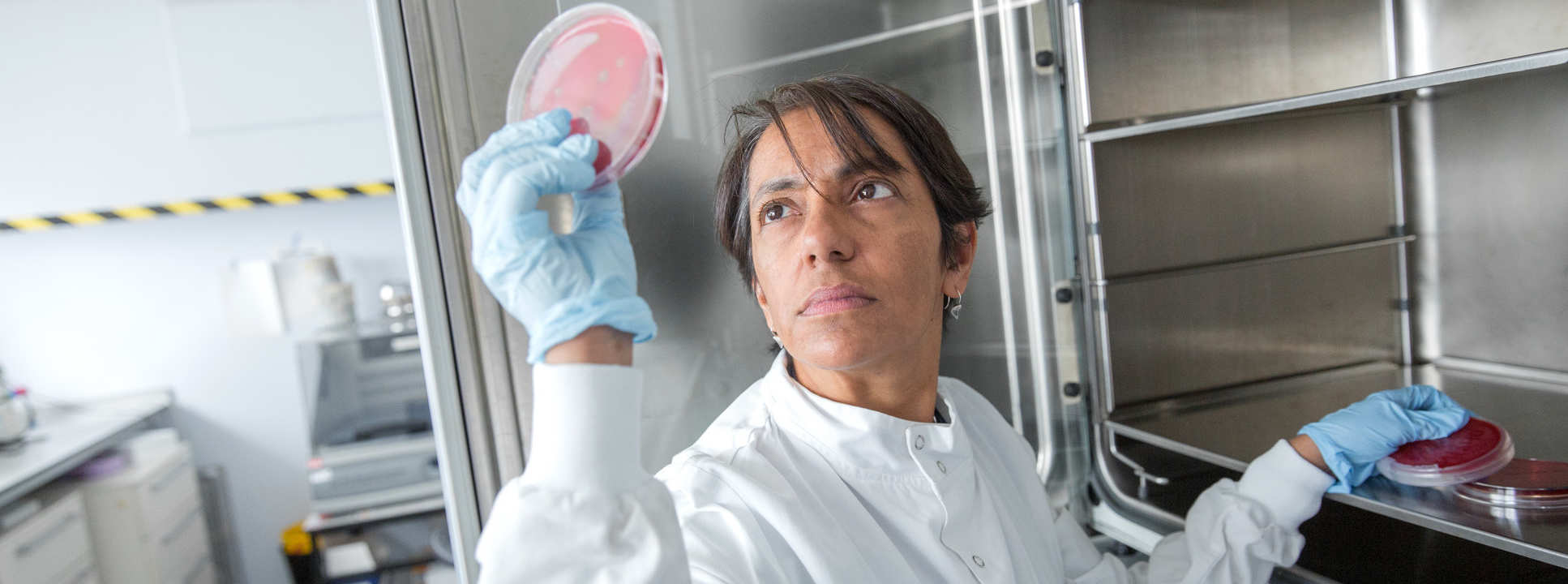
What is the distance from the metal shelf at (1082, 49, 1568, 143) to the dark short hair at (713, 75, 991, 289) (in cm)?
32

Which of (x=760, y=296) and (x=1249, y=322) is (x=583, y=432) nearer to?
(x=760, y=296)

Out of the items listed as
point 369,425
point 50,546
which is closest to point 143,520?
point 50,546

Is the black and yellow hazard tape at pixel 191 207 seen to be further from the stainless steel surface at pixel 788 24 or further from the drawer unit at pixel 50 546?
the stainless steel surface at pixel 788 24

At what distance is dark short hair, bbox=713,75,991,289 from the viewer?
1.18 metres

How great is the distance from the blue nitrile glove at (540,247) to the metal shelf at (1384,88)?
960 millimetres

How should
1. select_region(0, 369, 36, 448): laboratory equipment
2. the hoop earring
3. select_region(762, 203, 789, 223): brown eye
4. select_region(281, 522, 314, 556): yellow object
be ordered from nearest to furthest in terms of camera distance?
1. select_region(762, 203, 789, 223): brown eye
2. the hoop earring
3. select_region(0, 369, 36, 448): laboratory equipment
4. select_region(281, 522, 314, 556): yellow object

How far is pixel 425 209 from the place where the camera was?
1.20 meters

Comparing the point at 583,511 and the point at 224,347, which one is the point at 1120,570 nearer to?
the point at 583,511

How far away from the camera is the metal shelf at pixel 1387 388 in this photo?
1.08 m

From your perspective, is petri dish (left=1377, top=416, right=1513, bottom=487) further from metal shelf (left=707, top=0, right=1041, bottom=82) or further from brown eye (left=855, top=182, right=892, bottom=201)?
metal shelf (left=707, top=0, right=1041, bottom=82)

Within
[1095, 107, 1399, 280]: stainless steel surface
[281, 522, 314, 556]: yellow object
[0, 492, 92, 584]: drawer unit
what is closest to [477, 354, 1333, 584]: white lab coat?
[1095, 107, 1399, 280]: stainless steel surface

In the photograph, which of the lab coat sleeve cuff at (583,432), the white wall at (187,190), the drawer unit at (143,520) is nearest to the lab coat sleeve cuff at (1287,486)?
the lab coat sleeve cuff at (583,432)

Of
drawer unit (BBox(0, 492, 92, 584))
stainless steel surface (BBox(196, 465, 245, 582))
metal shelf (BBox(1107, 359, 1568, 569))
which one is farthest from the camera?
stainless steel surface (BBox(196, 465, 245, 582))

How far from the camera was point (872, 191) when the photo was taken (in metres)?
1.18
